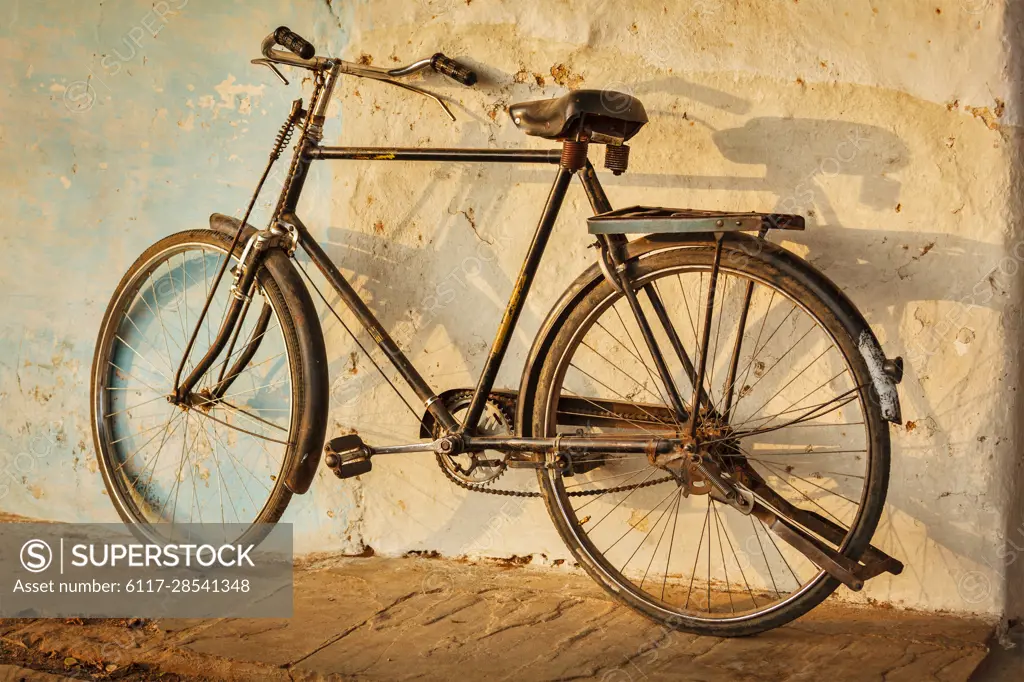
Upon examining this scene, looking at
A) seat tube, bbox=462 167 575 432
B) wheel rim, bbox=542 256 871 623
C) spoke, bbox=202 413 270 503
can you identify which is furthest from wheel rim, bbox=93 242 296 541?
wheel rim, bbox=542 256 871 623

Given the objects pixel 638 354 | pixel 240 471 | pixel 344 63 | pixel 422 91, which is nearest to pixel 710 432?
pixel 638 354

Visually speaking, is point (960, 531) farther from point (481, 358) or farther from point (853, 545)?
point (481, 358)

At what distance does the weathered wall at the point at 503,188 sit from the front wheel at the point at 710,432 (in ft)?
0.60

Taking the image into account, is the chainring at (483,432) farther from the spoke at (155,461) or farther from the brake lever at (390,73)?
the spoke at (155,461)

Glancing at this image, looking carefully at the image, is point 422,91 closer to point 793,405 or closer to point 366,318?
point 366,318

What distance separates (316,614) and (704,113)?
1875mm

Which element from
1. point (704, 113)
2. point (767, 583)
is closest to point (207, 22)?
point (704, 113)

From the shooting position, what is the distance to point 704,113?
2516 millimetres

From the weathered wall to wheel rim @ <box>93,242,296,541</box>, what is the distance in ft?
0.65

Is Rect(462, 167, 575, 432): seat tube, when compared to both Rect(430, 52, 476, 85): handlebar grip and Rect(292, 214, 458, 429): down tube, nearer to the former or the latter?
Rect(292, 214, 458, 429): down tube

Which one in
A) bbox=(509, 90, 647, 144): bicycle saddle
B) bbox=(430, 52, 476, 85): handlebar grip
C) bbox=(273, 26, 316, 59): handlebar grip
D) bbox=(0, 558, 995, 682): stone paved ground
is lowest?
bbox=(0, 558, 995, 682): stone paved ground

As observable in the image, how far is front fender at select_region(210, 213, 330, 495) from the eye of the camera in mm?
2559

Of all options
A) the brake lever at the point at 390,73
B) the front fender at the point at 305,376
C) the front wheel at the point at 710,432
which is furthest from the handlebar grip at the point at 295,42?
the front wheel at the point at 710,432

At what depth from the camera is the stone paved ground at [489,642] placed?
217cm
